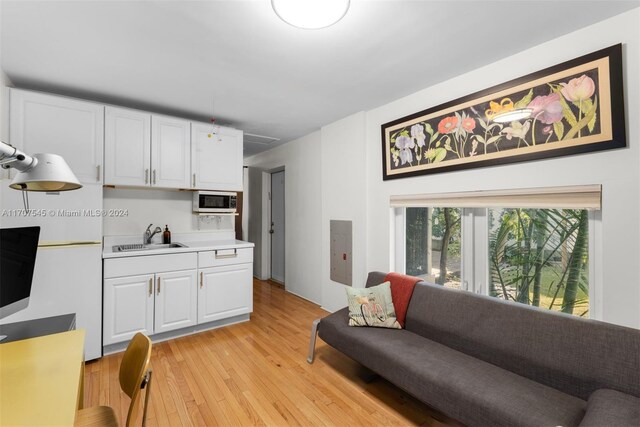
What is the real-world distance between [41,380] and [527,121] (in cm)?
296

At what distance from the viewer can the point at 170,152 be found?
10.5 feet

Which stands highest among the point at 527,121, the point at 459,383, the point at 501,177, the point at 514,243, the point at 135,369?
the point at 527,121

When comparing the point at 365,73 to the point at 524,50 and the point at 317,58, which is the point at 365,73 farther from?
the point at 524,50

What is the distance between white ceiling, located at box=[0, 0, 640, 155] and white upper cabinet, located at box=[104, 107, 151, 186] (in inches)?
8.1

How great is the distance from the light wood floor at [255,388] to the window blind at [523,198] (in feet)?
5.12

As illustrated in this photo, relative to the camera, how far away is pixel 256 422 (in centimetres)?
185

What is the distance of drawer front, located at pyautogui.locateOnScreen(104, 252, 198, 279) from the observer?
106 inches

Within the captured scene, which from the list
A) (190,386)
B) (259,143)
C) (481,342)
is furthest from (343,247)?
(259,143)

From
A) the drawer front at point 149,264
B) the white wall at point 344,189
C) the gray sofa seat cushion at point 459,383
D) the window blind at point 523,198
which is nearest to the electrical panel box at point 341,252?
the white wall at point 344,189

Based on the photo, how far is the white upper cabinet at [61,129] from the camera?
2.44m

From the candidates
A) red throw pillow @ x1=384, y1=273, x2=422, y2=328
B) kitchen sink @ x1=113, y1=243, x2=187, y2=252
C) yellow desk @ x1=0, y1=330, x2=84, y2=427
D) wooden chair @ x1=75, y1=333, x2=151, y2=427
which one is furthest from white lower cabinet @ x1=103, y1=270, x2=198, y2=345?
red throw pillow @ x1=384, y1=273, x2=422, y2=328

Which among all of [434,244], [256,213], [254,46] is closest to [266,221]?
[256,213]

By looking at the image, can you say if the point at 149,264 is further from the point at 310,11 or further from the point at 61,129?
the point at 310,11

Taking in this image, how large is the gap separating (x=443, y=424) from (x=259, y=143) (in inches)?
170
